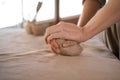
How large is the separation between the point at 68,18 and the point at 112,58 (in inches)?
84.5

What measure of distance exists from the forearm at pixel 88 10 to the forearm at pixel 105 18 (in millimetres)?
231

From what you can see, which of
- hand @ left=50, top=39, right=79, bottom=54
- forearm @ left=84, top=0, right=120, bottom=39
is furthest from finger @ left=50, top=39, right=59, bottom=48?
forearm @ left=84, top=0, right=120, bottom=39

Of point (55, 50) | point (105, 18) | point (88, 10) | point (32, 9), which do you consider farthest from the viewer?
point (32, 9)

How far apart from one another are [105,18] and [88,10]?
0.28 metres

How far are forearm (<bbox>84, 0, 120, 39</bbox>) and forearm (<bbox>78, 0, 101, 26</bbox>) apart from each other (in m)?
0.23

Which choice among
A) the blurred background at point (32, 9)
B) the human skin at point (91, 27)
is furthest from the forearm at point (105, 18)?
the blurred background at point (32, 9)

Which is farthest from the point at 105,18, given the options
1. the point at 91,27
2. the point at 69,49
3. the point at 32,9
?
the point at 32,9

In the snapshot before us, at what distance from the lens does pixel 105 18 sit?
843 mm

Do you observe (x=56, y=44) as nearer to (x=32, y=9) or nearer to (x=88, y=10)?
(x=88, y=10)

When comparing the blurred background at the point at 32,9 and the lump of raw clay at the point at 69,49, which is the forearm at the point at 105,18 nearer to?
the lump of raw clay at the point at 69,49

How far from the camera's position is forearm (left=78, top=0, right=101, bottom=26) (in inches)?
43.6

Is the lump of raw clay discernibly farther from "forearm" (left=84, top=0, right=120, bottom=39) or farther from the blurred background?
the blurred background

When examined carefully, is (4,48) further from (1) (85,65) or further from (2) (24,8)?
(2) (24,8)

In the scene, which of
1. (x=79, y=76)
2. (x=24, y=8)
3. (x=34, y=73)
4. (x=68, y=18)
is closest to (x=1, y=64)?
(x=34, y=73)
